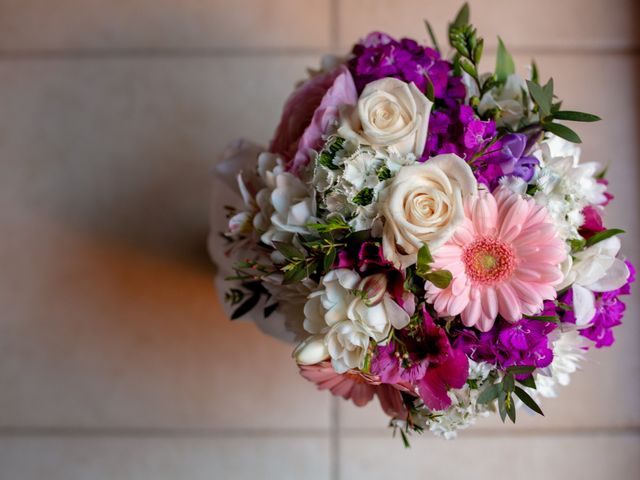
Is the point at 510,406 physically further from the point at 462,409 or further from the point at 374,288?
the point at 374,288

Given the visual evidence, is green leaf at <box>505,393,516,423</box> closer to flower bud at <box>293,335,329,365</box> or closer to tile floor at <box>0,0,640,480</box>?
flower bud at <box>293,335,329,365</box>

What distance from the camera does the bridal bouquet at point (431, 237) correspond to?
1.76 feet

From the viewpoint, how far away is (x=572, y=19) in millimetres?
1081

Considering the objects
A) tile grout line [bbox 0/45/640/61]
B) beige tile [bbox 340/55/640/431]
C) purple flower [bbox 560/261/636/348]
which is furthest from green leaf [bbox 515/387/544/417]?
tile grout line [bbox 0/45/640/61]

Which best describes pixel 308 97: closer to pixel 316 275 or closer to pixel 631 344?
pixel 316 275

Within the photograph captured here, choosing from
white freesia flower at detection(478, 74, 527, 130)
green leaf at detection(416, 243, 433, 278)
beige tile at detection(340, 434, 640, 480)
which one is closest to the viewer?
green leaf at detection(416, 243, 433, 278)

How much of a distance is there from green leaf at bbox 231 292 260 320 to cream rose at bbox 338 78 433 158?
0.23 meters

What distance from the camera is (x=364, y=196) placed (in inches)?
21.3

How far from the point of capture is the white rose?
0.55 metres

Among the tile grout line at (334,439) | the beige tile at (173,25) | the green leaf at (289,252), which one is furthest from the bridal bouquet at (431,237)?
the beige tile at (173,25)

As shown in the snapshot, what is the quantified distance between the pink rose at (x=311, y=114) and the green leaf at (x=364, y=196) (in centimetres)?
8

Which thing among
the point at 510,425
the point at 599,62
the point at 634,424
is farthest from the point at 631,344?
the point at 599,62

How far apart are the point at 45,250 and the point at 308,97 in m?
0.63

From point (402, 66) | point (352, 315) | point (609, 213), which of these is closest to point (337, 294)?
point (352, 315)
